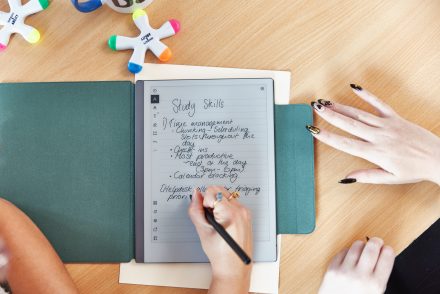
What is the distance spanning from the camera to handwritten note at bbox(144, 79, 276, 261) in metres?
0.74

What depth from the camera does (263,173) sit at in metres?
0.74

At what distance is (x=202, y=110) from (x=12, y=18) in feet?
1.24

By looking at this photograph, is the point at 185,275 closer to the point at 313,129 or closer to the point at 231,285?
the point at 231,285

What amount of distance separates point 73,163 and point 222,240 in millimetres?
295

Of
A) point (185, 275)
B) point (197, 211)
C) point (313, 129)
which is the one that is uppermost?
point (313, 129)

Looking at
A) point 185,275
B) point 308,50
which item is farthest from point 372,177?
point 185,275

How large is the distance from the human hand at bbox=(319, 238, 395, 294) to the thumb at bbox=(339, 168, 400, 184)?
99 millimetres

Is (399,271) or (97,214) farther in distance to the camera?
(399,271)

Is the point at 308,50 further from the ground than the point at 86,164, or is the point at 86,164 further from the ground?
the point at 308,50

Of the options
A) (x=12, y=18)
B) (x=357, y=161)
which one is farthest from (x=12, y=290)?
(x=357, y=161)

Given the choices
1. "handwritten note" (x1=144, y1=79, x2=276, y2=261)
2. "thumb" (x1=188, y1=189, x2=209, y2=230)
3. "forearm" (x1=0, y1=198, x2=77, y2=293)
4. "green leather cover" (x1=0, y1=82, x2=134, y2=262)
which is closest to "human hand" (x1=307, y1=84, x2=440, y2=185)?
"handwritten note" (x1=144, y1=79, x2=276, y2=261)

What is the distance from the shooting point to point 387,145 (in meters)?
0.73

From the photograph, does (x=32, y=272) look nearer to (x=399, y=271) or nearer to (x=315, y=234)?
(x=315, y=234)

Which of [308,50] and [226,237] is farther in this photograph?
[308,50]
